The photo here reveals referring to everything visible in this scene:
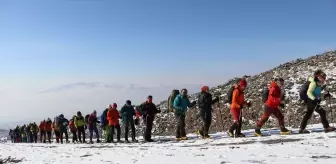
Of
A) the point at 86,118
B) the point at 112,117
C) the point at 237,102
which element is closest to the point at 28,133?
the point at 86,118

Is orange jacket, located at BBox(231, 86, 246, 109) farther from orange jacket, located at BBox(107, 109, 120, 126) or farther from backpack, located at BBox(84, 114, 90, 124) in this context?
backpack, located at BBox(84, 114, 90, 124)

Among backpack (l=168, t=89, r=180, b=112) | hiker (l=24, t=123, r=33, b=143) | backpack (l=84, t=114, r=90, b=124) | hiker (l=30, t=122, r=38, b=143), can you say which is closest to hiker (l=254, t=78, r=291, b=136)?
backpack (l=168, t=89, r=180, b=112)

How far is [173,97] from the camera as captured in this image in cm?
2094

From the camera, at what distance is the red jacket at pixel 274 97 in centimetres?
1666

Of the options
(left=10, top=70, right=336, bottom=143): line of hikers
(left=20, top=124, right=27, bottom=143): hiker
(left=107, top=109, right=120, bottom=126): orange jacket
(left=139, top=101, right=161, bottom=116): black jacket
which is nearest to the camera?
(left=10, top=70, right=336, bottom=143): line of hikers

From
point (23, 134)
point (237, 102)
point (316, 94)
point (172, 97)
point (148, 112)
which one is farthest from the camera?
point (23, 134)

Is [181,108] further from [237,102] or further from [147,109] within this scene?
[237,102]

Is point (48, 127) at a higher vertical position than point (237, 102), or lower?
lower

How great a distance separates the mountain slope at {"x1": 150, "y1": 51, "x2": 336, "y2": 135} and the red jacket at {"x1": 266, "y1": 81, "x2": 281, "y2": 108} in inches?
566

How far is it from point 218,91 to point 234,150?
110 feet

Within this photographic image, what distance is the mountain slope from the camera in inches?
1350

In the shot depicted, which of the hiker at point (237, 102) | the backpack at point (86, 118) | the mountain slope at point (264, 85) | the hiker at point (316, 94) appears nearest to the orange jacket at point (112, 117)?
the backpack at point (86, 118)

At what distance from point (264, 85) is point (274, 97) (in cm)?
2517

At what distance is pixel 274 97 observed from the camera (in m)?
16.7
